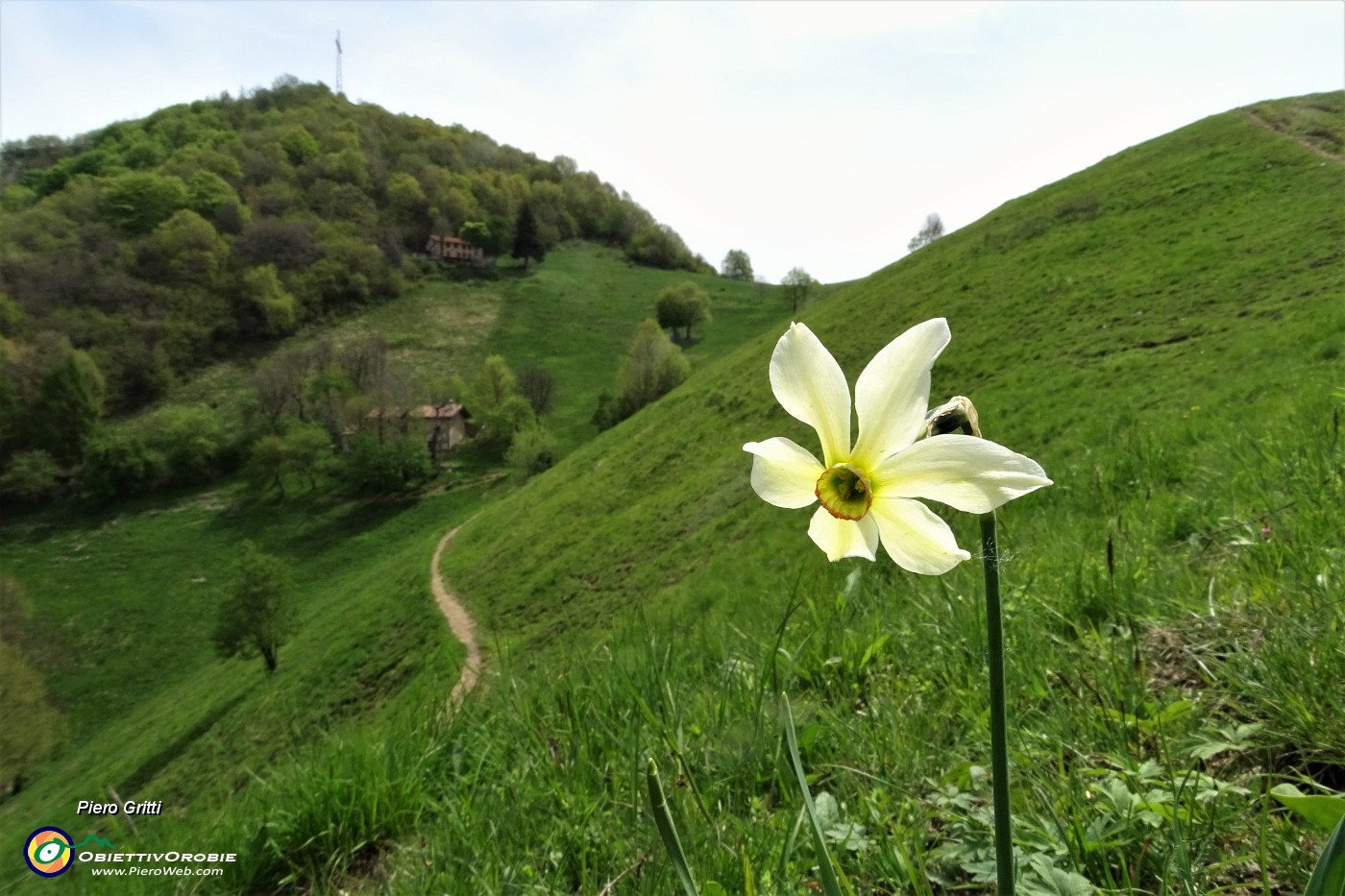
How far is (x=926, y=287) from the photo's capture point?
35.6 metres

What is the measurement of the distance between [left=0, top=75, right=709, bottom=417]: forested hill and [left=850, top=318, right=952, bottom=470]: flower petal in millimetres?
93902

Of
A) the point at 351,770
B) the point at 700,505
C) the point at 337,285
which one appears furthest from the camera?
the point at 337,285

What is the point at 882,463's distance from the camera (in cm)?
92

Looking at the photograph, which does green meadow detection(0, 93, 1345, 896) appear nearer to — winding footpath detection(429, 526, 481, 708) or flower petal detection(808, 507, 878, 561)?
flower petal detection(808, 507, 878, 561)

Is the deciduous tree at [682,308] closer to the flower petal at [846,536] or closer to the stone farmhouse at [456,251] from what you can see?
the stone farmhouse at [456,251]

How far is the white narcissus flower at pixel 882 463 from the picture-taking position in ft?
2.56

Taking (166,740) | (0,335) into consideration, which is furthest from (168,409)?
(166,740)

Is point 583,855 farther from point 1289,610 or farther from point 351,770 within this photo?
point 1289,610

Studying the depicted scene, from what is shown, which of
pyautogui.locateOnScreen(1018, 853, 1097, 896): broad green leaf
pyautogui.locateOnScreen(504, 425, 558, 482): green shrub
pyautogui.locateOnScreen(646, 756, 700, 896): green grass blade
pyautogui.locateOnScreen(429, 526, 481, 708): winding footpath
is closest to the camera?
pyautogui.locateOnScreen(646, 756, 700, 896): green grass blade

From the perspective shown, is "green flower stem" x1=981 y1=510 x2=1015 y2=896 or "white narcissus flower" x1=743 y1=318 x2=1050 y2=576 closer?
"green flower stem" x1=981 y1=510 x2=1015 y2=896

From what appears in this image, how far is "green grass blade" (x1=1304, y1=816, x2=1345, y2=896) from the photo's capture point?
561 mm

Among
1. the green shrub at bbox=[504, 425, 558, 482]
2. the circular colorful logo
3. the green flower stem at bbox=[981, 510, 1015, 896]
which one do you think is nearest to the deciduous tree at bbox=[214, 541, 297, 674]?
the green shrub at bbox=[504, 425, 558, 482]

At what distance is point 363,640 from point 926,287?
1284 inches

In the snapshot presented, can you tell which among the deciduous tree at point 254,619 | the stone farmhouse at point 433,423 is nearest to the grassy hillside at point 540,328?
the stone farmhouse at point 433,423
